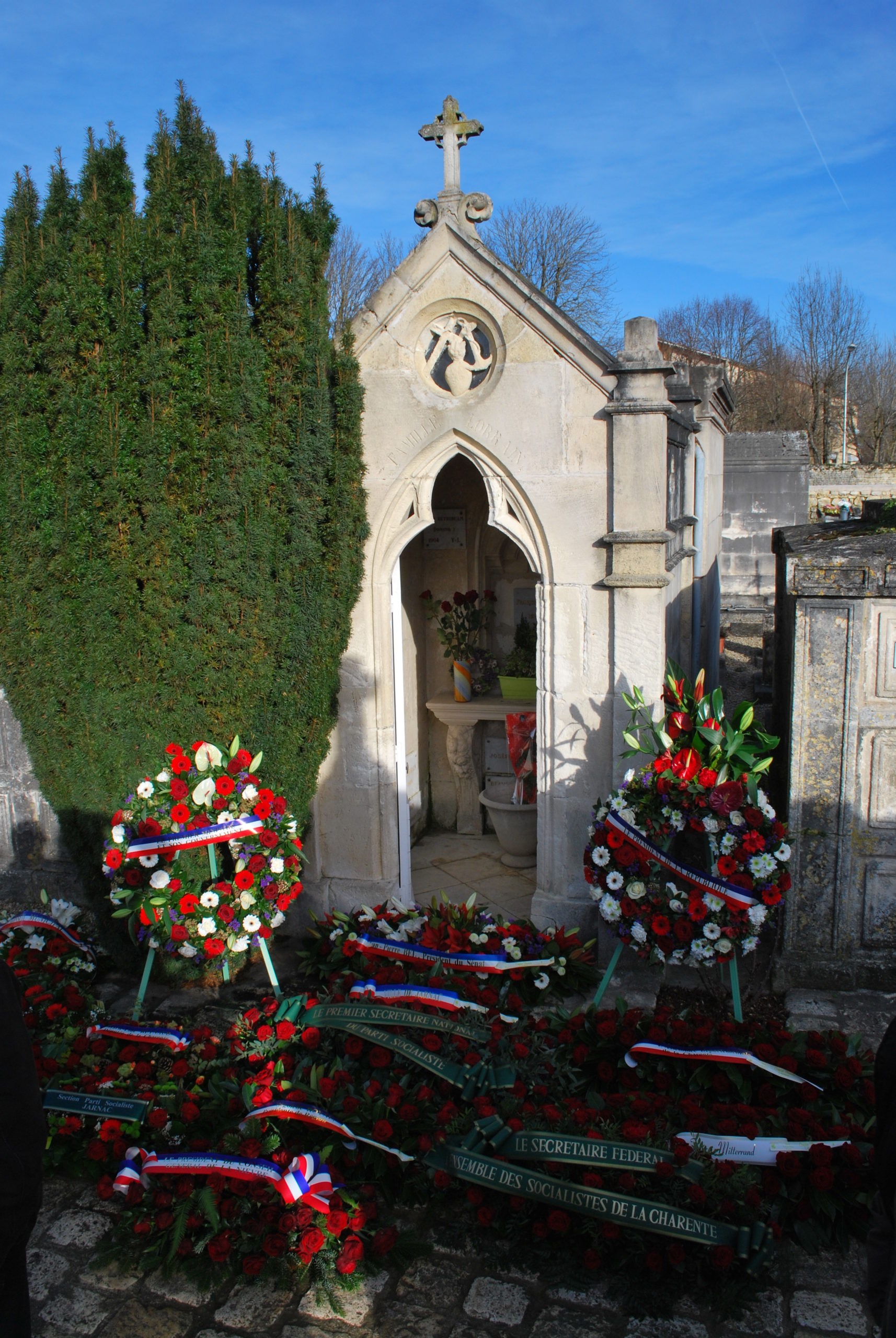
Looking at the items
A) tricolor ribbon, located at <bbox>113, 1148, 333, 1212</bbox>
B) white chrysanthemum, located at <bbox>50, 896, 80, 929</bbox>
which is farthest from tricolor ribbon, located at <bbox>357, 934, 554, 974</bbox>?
white chrysanthemum, located at <bbox>50, 896, 80, 929</bbox>

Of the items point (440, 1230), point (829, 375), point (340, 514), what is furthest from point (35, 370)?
point (829, 375)

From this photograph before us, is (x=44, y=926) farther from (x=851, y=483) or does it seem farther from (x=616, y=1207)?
(x=851, y=483)

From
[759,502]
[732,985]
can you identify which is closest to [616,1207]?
[732,985]

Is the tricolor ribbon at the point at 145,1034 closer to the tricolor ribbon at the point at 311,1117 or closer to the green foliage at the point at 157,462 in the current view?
the tricolor ribbon at the point at 311,1117

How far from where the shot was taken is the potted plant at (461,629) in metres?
7.50

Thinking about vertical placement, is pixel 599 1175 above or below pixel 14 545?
below

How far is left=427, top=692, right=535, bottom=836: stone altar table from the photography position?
24.2 feet

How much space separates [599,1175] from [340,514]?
3.47 metres

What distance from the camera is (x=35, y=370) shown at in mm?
4855

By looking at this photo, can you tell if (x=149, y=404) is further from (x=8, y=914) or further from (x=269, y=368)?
(x=8, y=914)

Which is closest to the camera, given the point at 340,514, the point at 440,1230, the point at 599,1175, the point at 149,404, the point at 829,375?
the point at 599,1175

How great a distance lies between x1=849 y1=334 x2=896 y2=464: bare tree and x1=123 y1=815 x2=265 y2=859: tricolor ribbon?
108ft

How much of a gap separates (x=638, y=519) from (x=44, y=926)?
12.8 feet

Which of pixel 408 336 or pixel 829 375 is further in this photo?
pixel 829 375
